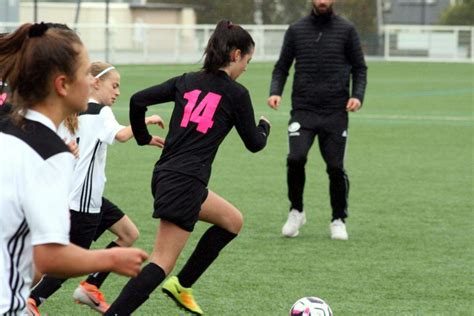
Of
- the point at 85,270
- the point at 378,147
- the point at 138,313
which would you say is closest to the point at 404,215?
the point at 138,313

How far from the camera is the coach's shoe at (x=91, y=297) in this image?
627 cm

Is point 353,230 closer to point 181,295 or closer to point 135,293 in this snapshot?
point 181,295

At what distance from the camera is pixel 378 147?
16.5 metres

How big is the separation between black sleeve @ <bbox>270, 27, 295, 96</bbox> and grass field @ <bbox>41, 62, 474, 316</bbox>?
1.20m

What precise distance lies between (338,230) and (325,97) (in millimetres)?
1071

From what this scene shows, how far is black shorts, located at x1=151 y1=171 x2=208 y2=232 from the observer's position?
5.58m

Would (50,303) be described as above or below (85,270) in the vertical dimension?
below

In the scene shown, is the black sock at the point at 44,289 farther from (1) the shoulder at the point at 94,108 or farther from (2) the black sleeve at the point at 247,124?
(2) the black sleeve at the point at 247,124

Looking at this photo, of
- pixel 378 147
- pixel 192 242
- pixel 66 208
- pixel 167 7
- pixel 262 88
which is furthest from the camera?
pixel 167 7

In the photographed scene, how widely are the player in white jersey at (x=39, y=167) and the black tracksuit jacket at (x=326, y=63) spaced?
18.6 ft

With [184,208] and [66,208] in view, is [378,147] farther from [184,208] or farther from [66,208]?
[66,208]

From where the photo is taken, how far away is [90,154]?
599cm

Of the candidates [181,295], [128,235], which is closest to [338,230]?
[128,235]

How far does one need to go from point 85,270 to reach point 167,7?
5941 centimetres
